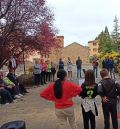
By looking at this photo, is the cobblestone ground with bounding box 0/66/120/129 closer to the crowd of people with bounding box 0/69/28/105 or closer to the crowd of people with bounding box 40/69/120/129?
the crowd of people with bounding box 0/69/28/105

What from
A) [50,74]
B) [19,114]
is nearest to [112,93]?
[19,114]

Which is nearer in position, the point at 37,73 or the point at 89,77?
the point at 89,77

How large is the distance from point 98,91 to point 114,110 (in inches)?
26.1

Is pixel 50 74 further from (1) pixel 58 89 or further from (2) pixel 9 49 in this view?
(1) pixel 58 89

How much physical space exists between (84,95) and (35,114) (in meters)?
4.84

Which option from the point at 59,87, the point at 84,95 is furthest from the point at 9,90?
the point at 59,87

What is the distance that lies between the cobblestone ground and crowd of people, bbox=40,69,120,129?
1655 millimetres

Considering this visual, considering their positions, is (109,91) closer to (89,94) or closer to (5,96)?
(89,94)

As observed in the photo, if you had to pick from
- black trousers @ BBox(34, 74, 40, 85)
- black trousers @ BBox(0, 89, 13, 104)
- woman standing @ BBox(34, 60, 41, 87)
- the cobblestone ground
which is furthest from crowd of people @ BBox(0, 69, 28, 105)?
black trousers @ BBox(34, 74, 40, 85)

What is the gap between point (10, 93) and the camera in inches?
789

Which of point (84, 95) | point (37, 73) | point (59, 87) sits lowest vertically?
point (84, 95)

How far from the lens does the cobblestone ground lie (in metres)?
13.7

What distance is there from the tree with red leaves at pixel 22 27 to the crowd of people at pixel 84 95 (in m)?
17.0

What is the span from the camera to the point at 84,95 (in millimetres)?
11297
